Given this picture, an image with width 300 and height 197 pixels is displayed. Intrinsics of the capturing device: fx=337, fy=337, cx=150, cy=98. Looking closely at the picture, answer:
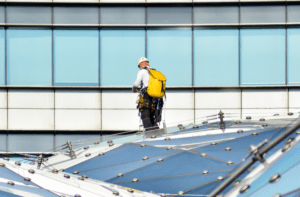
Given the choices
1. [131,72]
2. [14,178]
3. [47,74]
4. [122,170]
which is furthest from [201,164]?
[47,74]

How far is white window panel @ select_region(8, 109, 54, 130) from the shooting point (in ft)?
43.4

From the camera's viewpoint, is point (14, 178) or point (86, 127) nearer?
point (14, 178)

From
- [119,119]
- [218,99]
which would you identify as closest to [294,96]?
[218,99]

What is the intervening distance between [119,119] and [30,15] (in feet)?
17.6

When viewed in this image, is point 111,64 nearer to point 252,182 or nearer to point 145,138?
point 145,138

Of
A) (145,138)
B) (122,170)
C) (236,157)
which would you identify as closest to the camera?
(236,157)

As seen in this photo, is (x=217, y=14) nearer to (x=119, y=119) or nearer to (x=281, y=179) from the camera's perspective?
(x=119, y=119)

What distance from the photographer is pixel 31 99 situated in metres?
13.2

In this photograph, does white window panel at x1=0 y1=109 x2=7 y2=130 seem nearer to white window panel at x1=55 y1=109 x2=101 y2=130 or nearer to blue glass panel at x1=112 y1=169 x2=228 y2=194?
white window panel at x1=55 y1=109 x2=101 y2=130

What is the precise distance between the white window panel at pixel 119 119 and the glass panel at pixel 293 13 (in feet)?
22.9

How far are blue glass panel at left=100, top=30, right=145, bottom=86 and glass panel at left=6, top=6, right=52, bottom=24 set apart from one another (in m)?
2.25

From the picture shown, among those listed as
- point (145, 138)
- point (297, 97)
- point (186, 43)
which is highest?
point (186, 43)

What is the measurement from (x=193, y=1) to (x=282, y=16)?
3486 mm

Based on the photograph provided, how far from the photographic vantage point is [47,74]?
13281 millimetres
